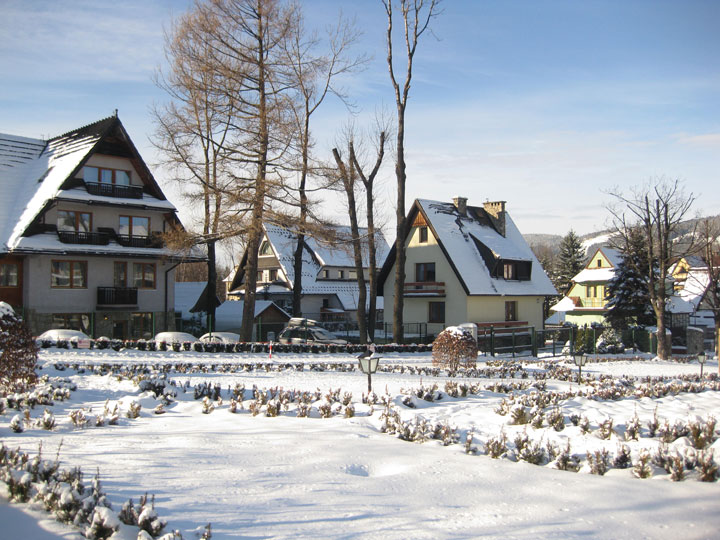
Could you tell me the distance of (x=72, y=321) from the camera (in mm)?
28719

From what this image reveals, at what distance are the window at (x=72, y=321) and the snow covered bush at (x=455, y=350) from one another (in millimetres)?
18208

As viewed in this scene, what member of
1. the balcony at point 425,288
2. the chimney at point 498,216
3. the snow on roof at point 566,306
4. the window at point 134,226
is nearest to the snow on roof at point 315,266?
the balcony at point 425,288

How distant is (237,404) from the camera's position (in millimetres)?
10781

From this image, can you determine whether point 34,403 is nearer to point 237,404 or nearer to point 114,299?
point 237,404

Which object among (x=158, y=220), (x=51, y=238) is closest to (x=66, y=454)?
(x=51, y=238)

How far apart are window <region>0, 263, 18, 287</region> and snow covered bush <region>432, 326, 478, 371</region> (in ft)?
65.6

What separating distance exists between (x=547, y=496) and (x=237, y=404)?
6.37 metres

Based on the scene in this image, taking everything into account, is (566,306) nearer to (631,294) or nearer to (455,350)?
(631,294)

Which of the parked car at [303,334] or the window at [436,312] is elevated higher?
the window at [436,312]

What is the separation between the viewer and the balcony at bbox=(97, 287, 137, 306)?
29.3m

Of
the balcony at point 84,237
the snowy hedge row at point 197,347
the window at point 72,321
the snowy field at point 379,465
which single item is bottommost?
the snowy field at point 379,465

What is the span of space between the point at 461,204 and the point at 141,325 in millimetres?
21842

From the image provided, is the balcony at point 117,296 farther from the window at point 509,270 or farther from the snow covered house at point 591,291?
the snow covered house at point 591,291

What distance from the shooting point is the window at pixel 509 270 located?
3962cm
